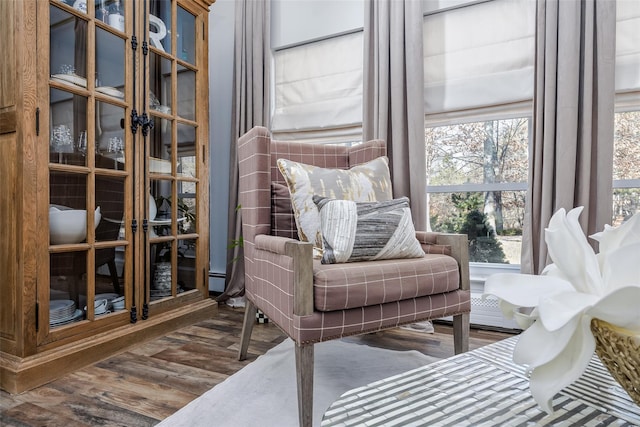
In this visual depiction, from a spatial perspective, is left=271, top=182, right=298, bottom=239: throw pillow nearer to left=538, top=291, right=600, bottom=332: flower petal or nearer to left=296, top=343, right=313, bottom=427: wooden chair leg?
left=296, top=343, right=313, bottom=427: wooden chair leg

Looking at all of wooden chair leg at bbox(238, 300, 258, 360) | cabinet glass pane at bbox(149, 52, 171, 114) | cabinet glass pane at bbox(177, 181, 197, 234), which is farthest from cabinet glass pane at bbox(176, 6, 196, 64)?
wooden chair leg at bbox(238, 300, 258, 360)

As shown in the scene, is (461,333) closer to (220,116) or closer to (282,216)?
(282,216)

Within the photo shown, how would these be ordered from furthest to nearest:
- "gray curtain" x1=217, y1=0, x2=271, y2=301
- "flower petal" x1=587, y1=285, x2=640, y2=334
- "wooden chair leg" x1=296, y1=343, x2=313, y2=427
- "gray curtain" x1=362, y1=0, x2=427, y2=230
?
"gray curtain" x1=217, y1=0, x2=271, y2=301 → "gray curtain" x1=362, y1=0, x2=427, y2=230 → "wooden chair leg" x1=296, y1=343, x2=313, y2=427 → "flower petal" x1=587, y1=285, x2=640, y2=334

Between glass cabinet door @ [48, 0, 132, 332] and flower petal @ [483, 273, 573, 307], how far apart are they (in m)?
1.78

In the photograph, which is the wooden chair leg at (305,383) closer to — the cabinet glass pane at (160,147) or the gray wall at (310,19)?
the cabinet glass pane at (160,147)

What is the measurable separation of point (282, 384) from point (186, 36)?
2090 mm

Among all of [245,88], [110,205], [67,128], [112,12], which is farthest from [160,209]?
[245,88]

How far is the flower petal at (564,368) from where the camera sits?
38 cm

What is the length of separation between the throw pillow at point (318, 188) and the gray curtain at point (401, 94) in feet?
1.58

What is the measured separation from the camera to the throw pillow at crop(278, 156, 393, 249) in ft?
5.48

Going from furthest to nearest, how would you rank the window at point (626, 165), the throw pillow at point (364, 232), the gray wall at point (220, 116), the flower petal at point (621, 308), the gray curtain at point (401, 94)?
the gray wall at point (220, 116) → the gray curtain at point (401, 94) → the window at point (626, 165) → the throw pillow at point (364, 232) → the flower petal at point (621, 308)

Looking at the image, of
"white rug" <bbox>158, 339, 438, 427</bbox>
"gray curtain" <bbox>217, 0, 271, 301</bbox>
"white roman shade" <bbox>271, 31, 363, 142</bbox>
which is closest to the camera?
"white rug" <bbox>158, 339, 438, 427</bbox>

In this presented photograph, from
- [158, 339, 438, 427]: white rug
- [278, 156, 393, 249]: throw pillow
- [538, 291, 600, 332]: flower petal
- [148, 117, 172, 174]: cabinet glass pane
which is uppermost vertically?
[148, 117, 172, 174]: cabinet glass pane

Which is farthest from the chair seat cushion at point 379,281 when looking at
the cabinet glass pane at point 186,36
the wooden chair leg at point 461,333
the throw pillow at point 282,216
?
the cabinet glass pane at point 186,36
